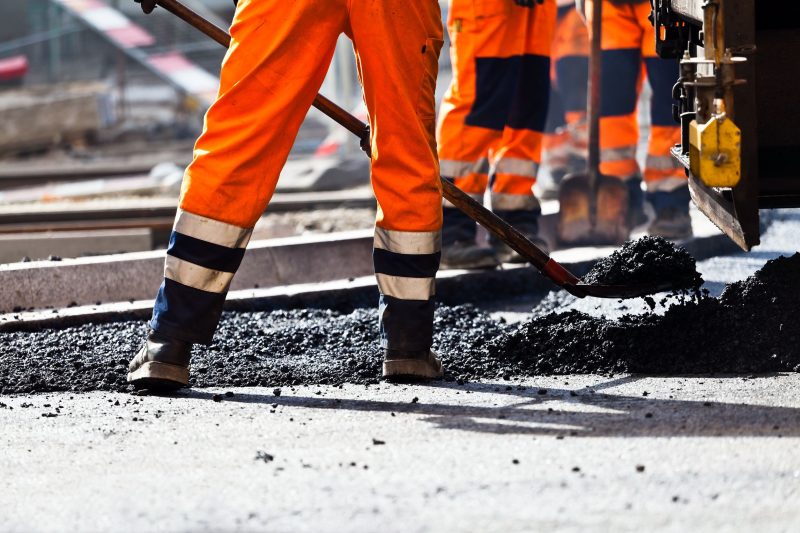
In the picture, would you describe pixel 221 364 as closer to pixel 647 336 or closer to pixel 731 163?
pixel 647 336

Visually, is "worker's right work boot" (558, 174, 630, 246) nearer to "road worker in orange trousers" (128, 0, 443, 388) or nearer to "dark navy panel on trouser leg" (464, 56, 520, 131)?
"dark navy panel on trouser leg" (464, 56, 520, 131)

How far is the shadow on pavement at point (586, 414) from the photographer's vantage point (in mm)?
3176

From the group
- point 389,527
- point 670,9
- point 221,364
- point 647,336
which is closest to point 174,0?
point 221,364

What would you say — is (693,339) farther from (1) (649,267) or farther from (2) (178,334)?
(2) (178,334)

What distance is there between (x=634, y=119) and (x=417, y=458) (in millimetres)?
4668

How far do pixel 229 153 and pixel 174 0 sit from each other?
88cm

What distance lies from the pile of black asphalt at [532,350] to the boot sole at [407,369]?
3.1 inches

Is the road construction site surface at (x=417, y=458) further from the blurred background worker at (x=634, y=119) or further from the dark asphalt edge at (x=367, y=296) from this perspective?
the blurred background worker at (x=634, y=119)

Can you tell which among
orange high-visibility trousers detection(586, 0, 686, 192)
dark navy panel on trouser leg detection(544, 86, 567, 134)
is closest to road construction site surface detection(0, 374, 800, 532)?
orange high-visibility trousers detection(586, 0, 686, 192)

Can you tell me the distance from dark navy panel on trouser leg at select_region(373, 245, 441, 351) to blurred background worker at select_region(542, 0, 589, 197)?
5.33 meters

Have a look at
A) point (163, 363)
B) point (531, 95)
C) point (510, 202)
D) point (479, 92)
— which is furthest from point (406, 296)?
point (531, 95)

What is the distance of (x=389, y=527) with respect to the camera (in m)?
2.50

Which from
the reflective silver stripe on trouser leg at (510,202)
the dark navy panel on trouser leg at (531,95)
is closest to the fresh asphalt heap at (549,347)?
the reflective silver stripe on trouser leg at (510,202)

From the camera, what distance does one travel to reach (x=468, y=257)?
5.70 metres
